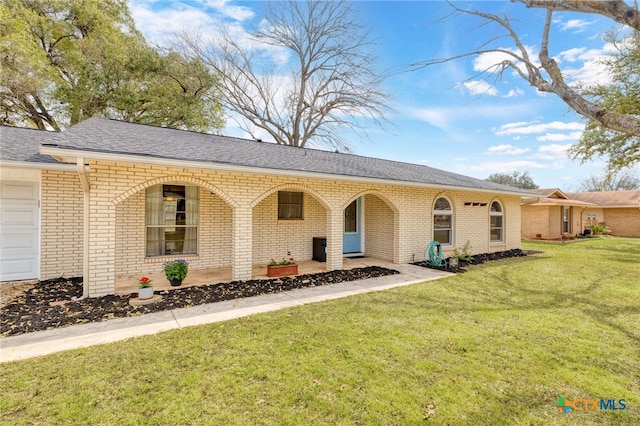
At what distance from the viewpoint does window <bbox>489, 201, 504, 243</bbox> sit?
12141 mm

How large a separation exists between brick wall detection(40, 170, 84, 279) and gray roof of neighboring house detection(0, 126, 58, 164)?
407mm

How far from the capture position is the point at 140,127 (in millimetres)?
7785

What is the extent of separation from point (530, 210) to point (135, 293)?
23.2 metres

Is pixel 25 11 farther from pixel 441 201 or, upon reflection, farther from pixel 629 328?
Answer: pixel 629 328

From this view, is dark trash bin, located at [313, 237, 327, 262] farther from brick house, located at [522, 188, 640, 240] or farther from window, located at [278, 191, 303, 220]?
brick house, located at [522, 188, 640, 240]

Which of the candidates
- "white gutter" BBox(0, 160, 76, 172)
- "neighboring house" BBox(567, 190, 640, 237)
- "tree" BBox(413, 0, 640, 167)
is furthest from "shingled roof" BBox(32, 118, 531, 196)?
"neighboring house" BBox(567, 190, 640, 237)

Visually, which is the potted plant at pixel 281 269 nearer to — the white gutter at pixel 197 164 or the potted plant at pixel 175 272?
the potted plant at pixel 175 272

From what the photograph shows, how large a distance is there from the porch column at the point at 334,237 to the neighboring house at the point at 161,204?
0.03 metres

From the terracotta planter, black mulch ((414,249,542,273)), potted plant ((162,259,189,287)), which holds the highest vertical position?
potted plant ((162,259,189,287))

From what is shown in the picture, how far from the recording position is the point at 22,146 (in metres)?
6.50

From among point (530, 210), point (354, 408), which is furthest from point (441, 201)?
point (530, 210)

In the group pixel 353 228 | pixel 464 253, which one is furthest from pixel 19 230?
pixel 464 253

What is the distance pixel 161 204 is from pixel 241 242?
2615 millimetres

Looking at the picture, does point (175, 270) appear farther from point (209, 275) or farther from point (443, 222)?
point (443, 222)
